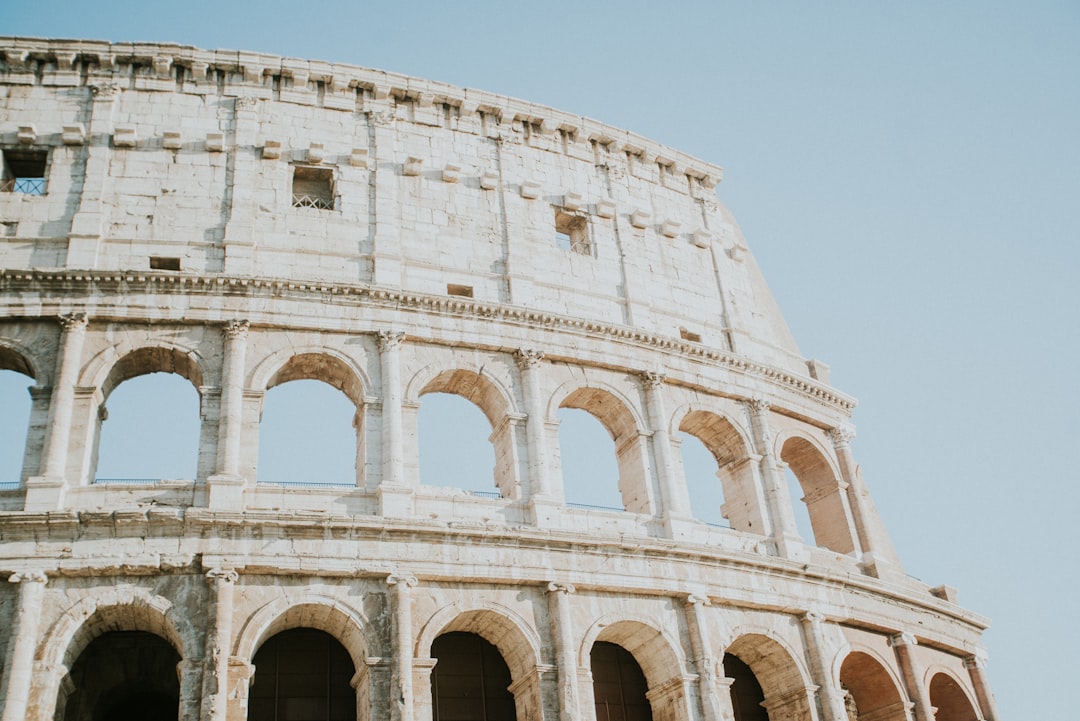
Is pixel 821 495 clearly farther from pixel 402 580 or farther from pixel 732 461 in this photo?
pixel 402 580

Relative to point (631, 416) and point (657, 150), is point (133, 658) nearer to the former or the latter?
point (631, 416)

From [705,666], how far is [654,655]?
959 millimetres

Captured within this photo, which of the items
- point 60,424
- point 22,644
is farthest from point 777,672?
point 60,424

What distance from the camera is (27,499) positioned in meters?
16.2

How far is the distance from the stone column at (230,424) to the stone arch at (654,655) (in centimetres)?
609

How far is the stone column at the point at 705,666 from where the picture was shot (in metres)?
17.6

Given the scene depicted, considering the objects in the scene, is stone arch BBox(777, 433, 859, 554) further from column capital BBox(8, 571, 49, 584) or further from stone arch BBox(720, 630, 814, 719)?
column capital BBox(8, 571, 49, 584)

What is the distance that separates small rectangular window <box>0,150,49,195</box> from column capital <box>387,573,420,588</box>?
9.84 metres

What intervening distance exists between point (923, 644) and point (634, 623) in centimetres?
760

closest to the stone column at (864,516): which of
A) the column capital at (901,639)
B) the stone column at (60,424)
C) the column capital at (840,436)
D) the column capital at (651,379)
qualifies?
the column capital at (840,436)

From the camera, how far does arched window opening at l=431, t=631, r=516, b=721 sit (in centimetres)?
1744

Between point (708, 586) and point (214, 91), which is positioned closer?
point (708, 586)

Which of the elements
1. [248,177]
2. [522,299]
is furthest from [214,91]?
[522,299]

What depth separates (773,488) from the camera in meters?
21.1
